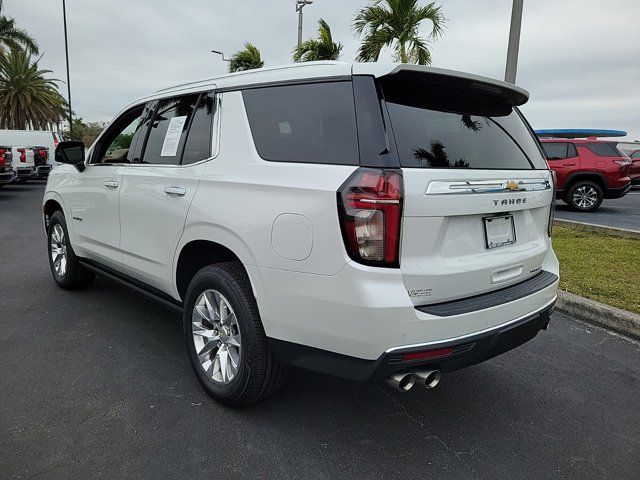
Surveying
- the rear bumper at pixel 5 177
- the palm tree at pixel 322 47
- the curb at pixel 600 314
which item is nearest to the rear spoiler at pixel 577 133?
the palm tree at pixel 322 47

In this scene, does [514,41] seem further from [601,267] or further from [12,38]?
[12,38]

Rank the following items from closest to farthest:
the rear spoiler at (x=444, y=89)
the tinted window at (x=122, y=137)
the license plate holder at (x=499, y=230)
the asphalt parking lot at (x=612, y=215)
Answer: the rear spoiler at (x=444, y=89) → the license plate holder at (x=499, y=230) → the tinted window at (x=122, y=137) → the asphalt parking lot at (x=612, y=215)

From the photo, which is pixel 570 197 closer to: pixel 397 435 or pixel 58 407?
pixel 397 435

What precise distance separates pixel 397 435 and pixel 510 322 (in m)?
0.84

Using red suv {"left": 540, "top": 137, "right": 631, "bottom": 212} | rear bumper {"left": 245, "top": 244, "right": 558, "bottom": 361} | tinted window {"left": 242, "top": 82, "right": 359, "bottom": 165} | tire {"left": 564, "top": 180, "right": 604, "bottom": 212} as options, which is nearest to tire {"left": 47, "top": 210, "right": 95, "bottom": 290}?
tinted window {"left": 242, "top": 82, "right": 359, "bottom": 165}

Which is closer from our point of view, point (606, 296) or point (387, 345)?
point (387, 345)

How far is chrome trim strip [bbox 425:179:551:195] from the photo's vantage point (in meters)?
2.21

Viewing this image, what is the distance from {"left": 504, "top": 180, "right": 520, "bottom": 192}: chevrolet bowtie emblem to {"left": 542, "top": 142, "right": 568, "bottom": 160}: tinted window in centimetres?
1172

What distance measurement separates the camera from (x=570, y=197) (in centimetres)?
1280

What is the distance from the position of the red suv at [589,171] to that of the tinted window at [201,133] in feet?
37.9

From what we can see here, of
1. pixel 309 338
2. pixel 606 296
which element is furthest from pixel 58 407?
pixel 606 296

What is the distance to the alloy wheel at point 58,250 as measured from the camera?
4895 millimetres

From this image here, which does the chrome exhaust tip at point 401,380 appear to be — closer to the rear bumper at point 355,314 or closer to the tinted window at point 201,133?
the rear bumper at point 355,314

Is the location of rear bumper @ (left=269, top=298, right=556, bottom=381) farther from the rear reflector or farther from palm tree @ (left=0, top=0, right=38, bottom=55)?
palm tree @ (left=0, top=0, right=38, bottom=55)
